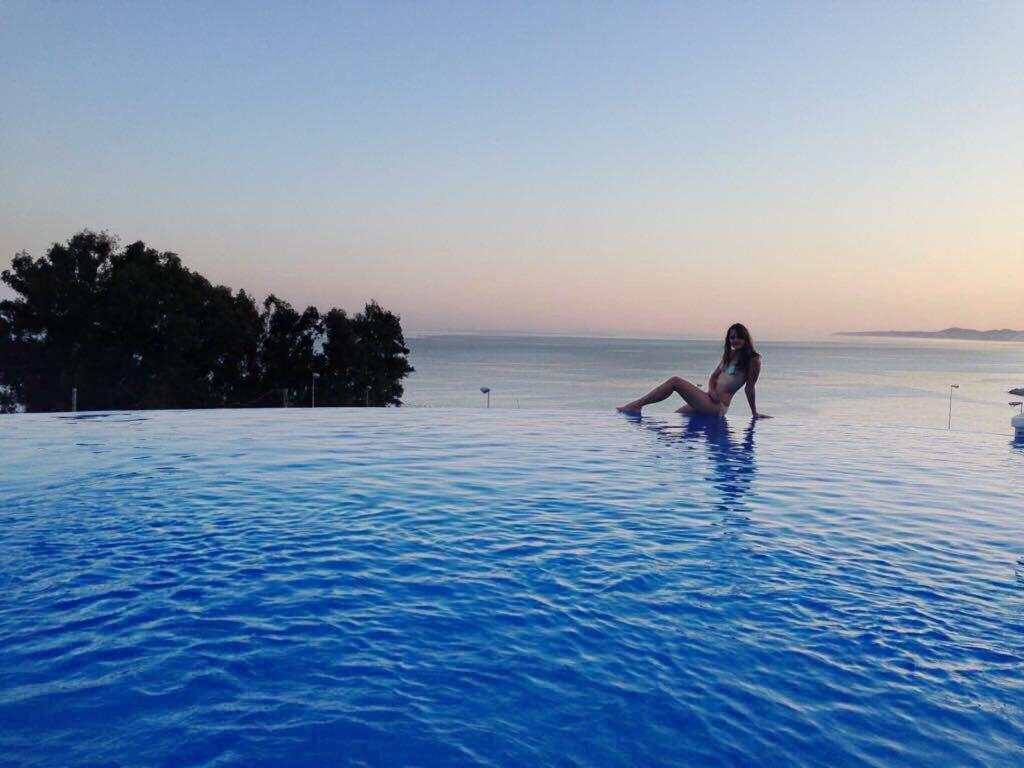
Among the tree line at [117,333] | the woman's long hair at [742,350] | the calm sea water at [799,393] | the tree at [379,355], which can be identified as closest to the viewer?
the woman's long hair at [742,350]

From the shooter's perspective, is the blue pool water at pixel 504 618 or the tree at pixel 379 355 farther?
the tree at pixel 379 355

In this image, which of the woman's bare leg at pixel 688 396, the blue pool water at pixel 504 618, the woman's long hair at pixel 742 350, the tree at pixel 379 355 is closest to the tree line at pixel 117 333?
the tree at pixel 379 355

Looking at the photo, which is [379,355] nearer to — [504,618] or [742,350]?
[742,350]

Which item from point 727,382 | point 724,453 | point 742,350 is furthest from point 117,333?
point 724,453

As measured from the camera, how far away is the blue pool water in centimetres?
288

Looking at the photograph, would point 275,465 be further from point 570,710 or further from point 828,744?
point 828,744

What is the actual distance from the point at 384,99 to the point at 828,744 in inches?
888

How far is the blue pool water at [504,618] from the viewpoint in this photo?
288 centimetres

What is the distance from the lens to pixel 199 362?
128 ft

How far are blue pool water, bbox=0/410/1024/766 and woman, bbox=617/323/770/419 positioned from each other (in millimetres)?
4345

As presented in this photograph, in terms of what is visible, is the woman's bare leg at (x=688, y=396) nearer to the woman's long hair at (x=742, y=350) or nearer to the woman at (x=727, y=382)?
the woman at (x=727, y=382)

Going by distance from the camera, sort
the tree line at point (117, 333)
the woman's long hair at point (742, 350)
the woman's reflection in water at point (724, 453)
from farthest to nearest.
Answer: the tree line at point (117, 333) → the woman's long hair at point (742, 350) → the woman's reflection in water at point (724, 453)

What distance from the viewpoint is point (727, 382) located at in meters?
13.3

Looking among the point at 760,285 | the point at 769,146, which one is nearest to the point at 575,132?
the point at 769,146
